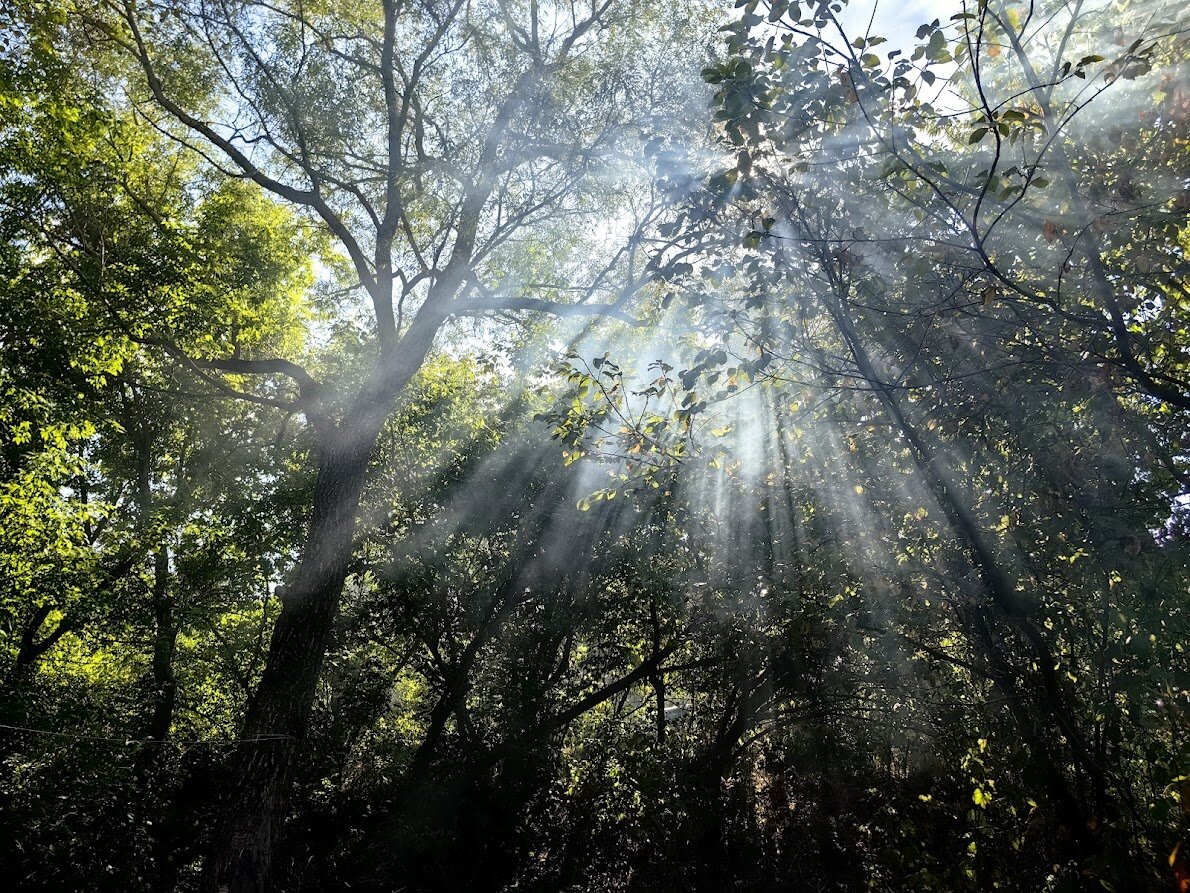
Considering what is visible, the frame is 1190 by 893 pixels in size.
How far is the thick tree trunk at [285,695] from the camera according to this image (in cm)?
517

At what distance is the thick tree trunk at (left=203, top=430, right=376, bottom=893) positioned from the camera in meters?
5.17

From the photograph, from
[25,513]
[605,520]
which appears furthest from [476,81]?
[25,513]

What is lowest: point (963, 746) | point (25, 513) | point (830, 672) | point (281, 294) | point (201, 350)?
point (963, 746)

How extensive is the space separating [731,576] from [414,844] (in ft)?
16.4

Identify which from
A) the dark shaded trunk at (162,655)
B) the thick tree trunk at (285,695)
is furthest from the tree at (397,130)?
the dark shaded trunk at (162,655)

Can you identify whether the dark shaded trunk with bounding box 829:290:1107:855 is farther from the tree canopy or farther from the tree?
the tree

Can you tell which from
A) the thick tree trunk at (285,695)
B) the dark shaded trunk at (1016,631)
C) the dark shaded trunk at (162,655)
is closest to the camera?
the dark shaded trunk at (1016,631)

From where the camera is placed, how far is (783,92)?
246 centimetres

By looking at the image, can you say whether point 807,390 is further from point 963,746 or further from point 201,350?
point 201,350

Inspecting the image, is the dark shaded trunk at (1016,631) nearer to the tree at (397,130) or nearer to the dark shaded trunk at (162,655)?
the tree at (397,130)

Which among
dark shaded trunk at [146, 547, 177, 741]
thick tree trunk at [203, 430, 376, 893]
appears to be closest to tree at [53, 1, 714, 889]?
thick tree trunk at [203, 430, 376, 893]

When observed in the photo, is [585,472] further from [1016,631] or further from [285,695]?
[1016,631]

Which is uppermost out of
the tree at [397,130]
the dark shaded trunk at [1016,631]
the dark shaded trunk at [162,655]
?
the tree at [397,130]

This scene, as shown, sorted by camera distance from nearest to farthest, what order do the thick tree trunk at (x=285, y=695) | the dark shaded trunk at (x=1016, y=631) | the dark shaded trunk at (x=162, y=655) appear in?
the dark shaded trunk at (x=1016, y=631) → the thick tree trunk at (x=285, y=695) → the dark shaded trunk at (x=162, y=655)
